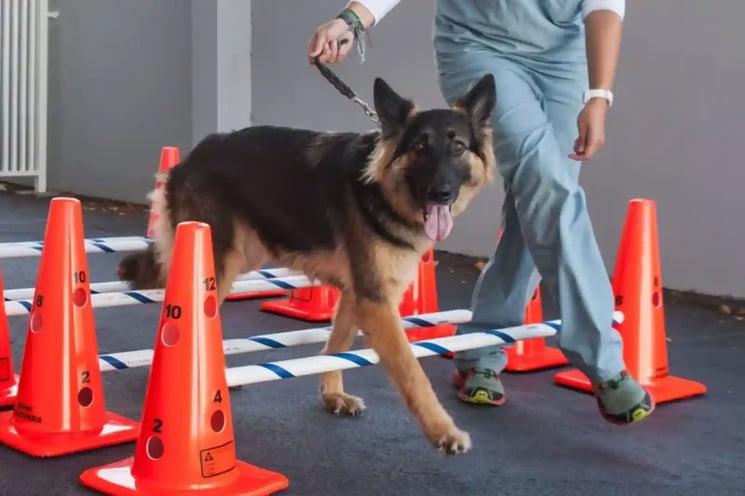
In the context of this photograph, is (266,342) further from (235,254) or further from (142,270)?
(142,270)

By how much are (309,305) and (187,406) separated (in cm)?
236

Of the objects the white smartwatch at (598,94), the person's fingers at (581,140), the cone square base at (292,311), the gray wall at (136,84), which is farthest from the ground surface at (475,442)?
the gray wall at (136,84)

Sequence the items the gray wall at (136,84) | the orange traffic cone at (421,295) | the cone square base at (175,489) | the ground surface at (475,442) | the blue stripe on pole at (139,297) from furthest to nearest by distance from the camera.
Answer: the gray wall at (136,84)
the orange traffic cone at (421,295)
the blue stripe on pole at (139,297)
the ground surface at (475,442)
the cone square base at (175,489)

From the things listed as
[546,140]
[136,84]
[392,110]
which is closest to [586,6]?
[546,140]

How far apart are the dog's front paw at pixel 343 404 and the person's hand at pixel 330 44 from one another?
1050 mm

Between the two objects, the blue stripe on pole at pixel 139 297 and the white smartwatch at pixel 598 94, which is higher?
the white smartwatch at pixel 598 94

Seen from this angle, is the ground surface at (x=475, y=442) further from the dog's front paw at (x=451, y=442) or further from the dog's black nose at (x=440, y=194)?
the dog's black nose at (x=440, y=194)

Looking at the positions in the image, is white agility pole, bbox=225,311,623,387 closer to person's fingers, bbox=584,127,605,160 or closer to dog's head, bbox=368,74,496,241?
dog's head, bbox=368,74,496,241

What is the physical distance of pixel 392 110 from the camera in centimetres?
296

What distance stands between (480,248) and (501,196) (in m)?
0.38

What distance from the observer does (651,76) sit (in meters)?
5.44

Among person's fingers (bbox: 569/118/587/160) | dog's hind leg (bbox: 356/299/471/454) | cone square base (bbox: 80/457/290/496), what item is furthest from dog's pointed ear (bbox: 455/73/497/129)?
cone square base (bbox: 80/457/290/496)

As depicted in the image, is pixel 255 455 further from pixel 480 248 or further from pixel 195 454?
pixel 480 248

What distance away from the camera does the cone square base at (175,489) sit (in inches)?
96.0
